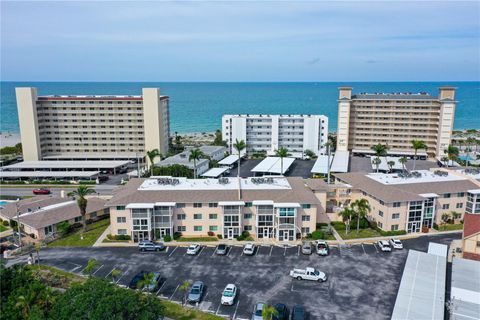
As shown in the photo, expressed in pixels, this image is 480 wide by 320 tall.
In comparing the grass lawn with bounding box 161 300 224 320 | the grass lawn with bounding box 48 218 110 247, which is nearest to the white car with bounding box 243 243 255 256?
the grass lawn with bounding box 161 300 224 320

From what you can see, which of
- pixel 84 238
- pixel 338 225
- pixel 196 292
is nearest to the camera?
pixel 196 292

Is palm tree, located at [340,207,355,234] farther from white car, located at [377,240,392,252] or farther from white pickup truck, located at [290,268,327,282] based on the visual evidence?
white pickup truck, located at [290,268,327,282]

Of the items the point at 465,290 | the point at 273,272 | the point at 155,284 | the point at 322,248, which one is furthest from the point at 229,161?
the point at 465,290

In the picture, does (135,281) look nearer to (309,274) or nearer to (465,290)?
(309,274)

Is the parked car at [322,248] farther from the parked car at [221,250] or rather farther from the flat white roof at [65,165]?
the flat white roof at [65,165]

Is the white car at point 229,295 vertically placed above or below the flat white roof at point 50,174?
below

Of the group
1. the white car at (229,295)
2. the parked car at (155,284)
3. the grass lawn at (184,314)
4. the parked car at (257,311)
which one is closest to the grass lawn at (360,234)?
the white car at (229,295)
